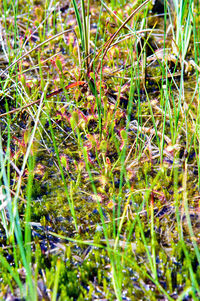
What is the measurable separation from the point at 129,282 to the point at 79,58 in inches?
60.1

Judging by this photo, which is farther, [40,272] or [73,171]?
[73,171]

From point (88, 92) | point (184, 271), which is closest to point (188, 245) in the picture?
point (184, 271)

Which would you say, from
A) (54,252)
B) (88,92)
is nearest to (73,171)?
(54,252)

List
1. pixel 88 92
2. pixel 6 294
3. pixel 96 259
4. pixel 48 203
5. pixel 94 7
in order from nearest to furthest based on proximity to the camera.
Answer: pixel 6 294 < pixel 96 259 < pixel 48 203 < pixel 88 92 < pixel 94 7

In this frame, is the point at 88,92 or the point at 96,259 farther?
the point at 88,92

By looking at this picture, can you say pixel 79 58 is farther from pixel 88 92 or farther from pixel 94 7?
pixel 94 7

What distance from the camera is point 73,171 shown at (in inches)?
67.3

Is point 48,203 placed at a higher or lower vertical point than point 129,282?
higher

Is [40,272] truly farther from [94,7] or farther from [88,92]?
[94,7]

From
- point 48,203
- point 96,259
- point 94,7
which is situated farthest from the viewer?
point 94,7

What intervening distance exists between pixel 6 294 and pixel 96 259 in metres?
0.39

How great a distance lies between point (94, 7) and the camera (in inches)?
113

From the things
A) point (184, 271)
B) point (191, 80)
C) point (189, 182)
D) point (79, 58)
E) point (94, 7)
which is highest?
point (94, 7)

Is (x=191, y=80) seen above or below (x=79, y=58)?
below
